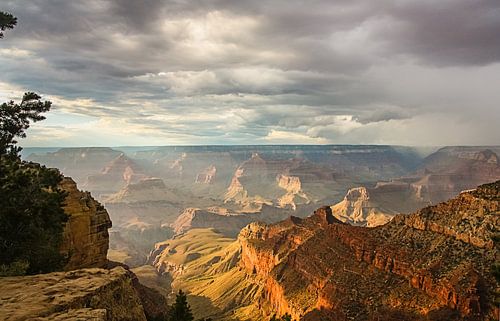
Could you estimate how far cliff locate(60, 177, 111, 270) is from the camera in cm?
4409

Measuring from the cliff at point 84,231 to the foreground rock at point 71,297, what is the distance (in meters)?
21.3

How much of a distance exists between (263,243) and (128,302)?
119309 millimetres

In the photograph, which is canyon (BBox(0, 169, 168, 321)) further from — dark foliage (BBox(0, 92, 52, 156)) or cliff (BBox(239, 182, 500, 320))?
cliff (BBox(239, 182, 500, 320))

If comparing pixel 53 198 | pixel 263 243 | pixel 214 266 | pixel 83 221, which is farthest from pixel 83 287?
pixel 214 266

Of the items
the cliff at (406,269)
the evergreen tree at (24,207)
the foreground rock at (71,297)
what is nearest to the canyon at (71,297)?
the foreground rock at (71,297)

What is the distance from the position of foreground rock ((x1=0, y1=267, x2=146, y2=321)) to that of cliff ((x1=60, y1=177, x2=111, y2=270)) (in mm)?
21333

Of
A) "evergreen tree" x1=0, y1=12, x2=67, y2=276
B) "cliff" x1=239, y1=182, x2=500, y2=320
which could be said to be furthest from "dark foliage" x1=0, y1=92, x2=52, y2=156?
"cliff" x1=239, y1=182, x2=500, y2=320

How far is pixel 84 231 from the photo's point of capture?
46.6 metres

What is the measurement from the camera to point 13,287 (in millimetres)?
20875

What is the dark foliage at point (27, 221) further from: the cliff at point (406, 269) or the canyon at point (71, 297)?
the cliff at point (406, 269)

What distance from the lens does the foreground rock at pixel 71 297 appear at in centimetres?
1739

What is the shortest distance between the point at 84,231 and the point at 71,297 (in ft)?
98.4

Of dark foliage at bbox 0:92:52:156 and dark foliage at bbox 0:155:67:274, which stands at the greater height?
dark foliage at bbox 0:92:52:156

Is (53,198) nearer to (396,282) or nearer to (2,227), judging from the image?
(2,227)
